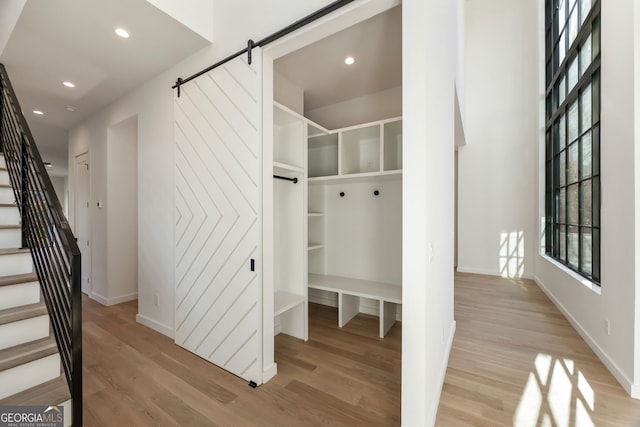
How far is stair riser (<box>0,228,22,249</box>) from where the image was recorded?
6.75 feet

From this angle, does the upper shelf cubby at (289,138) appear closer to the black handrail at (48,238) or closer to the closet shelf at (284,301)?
the closet shelf at (284,301)

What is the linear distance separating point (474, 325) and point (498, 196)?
3.58 metres

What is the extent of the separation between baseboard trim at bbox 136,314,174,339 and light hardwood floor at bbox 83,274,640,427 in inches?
2.7

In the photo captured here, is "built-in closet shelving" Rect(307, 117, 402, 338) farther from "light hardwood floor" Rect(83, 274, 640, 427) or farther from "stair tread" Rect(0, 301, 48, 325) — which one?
"stair tread" Rect(0, 301, 48, 325)

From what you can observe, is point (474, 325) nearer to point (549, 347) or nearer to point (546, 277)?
point (549, 347)

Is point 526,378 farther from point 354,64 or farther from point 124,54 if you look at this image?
point 124,54

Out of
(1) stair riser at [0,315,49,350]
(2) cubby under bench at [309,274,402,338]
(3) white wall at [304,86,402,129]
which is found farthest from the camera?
(3) white wall at [304,86,402,129]

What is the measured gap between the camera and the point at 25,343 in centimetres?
164

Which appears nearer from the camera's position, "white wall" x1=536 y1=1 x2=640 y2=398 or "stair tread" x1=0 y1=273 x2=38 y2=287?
"stair tread" x1=0 y1=273 x2=38 y2=287

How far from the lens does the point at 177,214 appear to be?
263 cm

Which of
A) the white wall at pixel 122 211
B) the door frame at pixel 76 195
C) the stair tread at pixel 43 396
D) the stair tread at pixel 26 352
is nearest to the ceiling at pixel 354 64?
the white wall at pixel 122 211

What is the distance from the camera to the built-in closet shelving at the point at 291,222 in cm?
270

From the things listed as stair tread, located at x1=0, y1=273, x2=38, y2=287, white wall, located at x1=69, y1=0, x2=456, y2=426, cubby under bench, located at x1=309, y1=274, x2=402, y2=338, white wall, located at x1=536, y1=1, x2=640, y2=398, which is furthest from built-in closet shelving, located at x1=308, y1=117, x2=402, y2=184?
stair tread, located at x1=0, y1=273, x2=38, y2=287

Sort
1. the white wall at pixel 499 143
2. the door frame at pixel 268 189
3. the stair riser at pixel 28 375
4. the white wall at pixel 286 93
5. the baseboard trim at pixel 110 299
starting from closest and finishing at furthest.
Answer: the stair riser at pixel 28 375
the door frame at pixel 268 189
the white wall at pixel 286 93
the baseboard trim at pixel 110 299
the white wall at pixel 499 143
